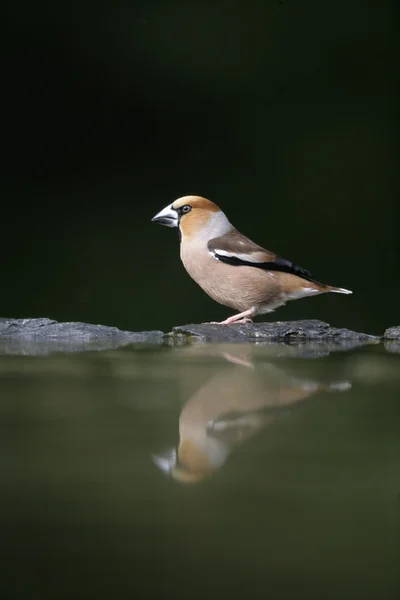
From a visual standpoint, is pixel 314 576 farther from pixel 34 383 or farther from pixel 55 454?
pixel 34 383

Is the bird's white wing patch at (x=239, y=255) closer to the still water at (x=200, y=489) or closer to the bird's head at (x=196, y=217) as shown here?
the bird's head at (x=196, y=217)

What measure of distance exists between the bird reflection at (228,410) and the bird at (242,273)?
2.68 ft

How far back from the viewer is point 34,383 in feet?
3.74

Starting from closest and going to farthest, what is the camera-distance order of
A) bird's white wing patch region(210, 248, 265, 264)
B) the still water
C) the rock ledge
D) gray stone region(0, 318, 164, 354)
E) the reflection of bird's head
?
the still water → the reflection of bird's head → gray stone region(0, 318, 164, 354) → the rock ledge → bird's white wing patch region(210, 248, 265, 264)

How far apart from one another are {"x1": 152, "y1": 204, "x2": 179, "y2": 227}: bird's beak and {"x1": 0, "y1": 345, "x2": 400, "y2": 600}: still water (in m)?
1.27

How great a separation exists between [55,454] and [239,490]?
8.4 inches

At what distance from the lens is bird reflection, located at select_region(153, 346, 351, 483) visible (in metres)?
0.68

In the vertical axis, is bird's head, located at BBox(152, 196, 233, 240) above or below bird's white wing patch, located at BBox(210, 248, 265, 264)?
above

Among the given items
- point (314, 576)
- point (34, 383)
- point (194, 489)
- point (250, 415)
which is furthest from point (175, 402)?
point (314, 576)

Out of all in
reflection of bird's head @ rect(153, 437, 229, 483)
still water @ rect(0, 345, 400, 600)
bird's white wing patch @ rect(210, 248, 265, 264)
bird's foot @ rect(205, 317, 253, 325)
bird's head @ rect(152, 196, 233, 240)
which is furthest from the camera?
bird's head @ rect(152, 196, 233, 240)

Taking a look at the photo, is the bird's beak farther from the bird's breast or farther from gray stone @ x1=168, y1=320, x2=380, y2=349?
gray stone @ x1=168, y1=320, x2=380, y2=349

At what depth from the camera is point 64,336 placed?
6.55 ft

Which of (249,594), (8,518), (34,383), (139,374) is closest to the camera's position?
(249,594)

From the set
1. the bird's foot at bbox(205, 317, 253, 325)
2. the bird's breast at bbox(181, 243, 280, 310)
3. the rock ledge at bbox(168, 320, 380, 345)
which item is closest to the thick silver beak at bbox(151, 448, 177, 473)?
the rock ledge at bbox(168, 320, 380, 345)
